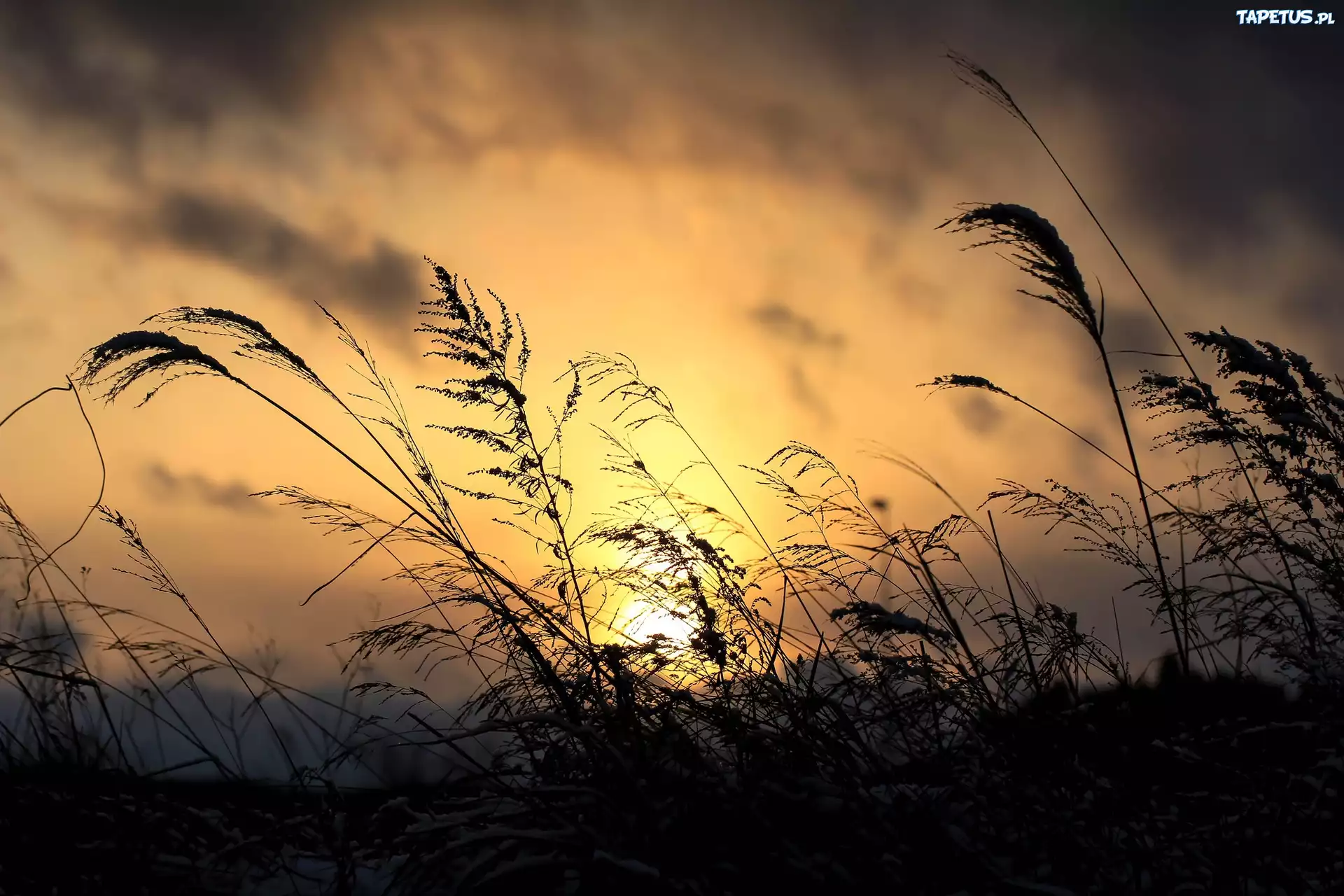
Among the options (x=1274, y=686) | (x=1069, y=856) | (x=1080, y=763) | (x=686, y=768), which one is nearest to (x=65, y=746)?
(x=686, y=768)

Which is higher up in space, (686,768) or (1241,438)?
(1241,438)

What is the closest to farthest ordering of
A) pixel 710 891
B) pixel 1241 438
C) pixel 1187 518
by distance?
pixel 710 891
pixel 1187 518
pixel 1241 438

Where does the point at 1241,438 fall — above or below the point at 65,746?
above

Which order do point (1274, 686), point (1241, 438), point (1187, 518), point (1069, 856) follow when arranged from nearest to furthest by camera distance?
point (1069, 856) → point (1274, 686) → point (1187, 518) → point (1241, 438)

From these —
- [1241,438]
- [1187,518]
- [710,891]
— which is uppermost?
[1241,438]

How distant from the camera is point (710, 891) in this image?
1.67 m

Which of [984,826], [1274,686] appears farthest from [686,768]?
[1274,686]

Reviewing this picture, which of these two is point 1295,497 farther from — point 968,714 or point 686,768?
point 686,768

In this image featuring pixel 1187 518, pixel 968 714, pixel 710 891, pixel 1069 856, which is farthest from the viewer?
pixel 1187 518

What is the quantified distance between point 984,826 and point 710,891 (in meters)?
0.68

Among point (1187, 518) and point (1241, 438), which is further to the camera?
point (1241, 438)

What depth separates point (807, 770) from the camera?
204cm

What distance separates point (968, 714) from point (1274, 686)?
4.42ft

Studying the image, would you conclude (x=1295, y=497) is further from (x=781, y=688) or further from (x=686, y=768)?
(x=686, y=768)
